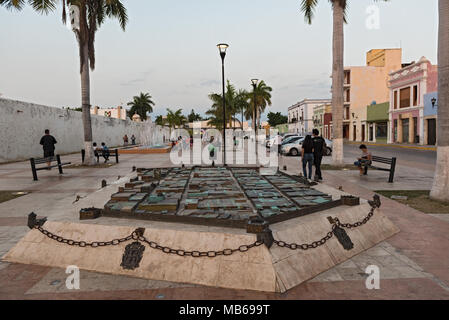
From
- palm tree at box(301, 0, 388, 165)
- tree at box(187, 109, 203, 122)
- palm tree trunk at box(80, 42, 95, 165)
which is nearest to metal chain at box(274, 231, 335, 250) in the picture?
palm tree at box(301, 0, 388, 165)

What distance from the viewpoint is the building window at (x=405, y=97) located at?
36406 mm

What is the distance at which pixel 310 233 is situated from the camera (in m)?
4.30

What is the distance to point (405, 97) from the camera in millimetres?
37031

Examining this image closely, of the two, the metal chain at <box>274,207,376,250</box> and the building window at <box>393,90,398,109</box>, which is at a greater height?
the building window at <box>393,90,398,109</box>

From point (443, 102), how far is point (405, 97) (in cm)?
3401

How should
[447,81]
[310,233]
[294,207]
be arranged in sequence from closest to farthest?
[310,233]
[294,207]
[447,81]

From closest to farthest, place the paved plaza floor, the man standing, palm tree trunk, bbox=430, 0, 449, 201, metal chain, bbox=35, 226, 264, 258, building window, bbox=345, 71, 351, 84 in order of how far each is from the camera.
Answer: the paved plaza floor → metal chain, bbox=35, 226, 264, 258 → palm tree trunk, bbox=430, 0, 449, 201 → the man standing → building window, bbox=345, 71, 351, 84

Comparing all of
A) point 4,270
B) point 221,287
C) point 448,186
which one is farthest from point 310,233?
point 448,186

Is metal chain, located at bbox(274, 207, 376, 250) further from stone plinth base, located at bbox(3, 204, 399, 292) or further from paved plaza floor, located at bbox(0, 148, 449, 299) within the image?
paved plaza floor, located at bbox(0, 148, 449, 299)

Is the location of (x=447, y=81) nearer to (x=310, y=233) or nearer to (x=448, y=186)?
(x=448, y=186)

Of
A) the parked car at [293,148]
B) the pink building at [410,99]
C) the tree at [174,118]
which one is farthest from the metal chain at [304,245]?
the tree at [174,118]

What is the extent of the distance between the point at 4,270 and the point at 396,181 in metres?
10.9

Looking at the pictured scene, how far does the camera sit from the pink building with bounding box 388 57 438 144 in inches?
1312
